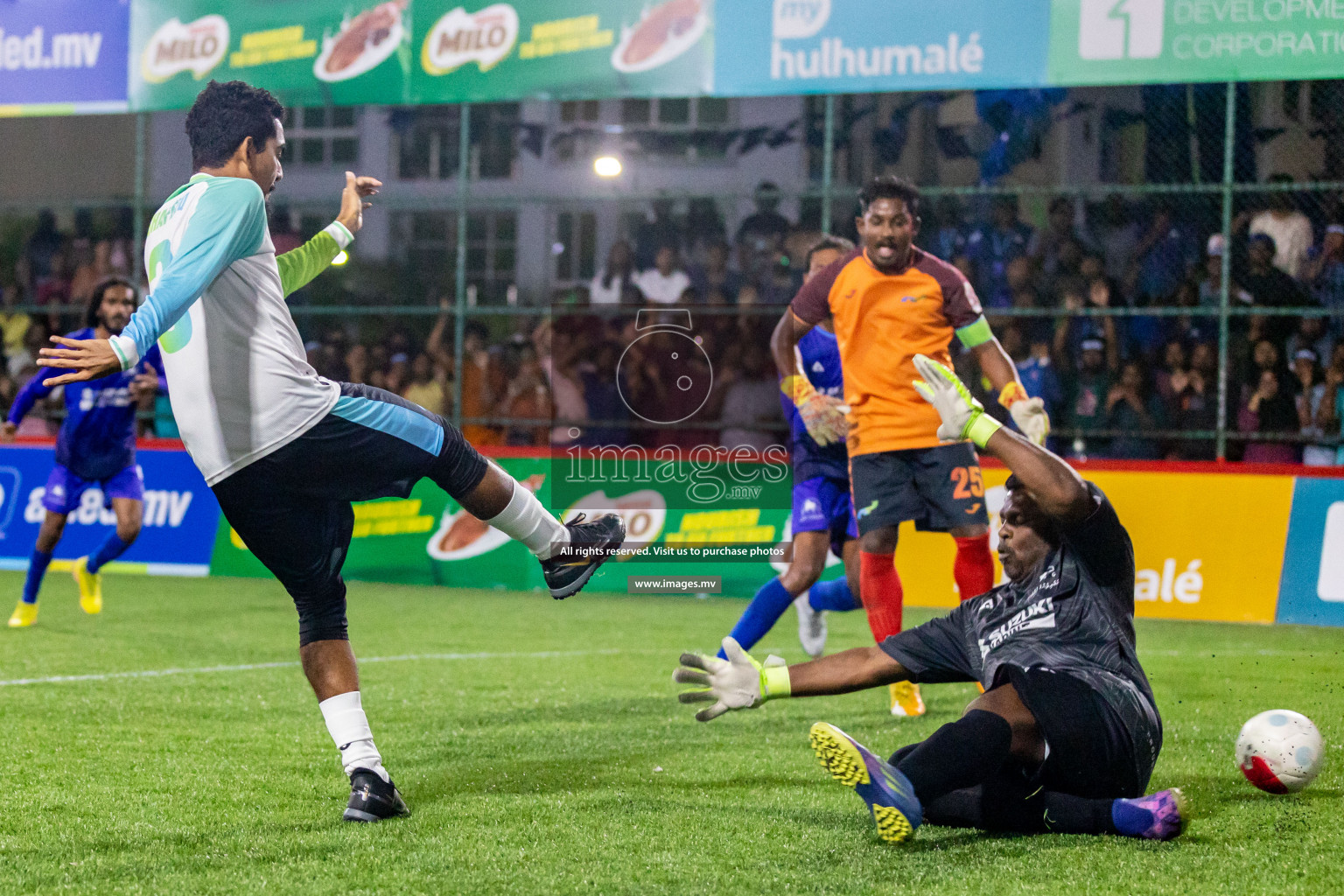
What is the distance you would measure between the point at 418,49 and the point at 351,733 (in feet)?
29.5

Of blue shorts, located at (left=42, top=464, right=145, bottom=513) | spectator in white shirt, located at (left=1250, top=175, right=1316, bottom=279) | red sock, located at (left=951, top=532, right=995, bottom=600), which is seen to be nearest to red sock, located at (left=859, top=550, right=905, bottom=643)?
red sock, located at (left=951, top=532, right=995, bottom=600)

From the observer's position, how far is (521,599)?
10875 mm

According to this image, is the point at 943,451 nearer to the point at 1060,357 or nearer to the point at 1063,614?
the point at 1063,614

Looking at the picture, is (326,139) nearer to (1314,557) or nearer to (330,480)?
(1314,557)

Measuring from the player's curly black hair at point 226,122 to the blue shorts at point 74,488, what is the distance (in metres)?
5.64

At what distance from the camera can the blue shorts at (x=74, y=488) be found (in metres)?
9.12

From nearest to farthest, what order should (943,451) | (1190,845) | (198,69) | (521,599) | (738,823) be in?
1. (1190,845)
2. (738,823)
3. (943,451)
4. (521,599)
5. (198,69)

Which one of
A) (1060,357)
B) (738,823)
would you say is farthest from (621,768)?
(1060,357)

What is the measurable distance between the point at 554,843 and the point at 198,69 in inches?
411

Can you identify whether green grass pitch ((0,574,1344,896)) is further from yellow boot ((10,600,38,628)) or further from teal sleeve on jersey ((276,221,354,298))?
teal sleeve on jersey ((276,221,354,298))

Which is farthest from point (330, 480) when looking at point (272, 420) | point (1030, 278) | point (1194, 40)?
point (1030, 278)

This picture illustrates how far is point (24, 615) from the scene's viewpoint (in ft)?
29.1

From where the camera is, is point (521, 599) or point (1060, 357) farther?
point (1060, 357)

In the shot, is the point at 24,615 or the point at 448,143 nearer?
the point at 24,615
